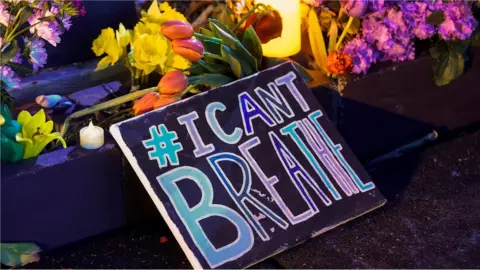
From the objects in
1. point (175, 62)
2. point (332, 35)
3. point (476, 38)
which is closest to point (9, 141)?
point (175, 62)

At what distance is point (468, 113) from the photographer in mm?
1776

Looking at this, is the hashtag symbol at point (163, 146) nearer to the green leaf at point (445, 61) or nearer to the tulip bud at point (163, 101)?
the tulip bud at point (163, 101)

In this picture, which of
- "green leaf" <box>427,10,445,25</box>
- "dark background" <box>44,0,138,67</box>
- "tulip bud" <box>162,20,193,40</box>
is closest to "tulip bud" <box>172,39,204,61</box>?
"tulip bud" <box>162,20,193,40</box>

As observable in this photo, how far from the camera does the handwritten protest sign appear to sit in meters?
1.21

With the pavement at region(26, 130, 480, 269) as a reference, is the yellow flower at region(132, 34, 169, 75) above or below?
above

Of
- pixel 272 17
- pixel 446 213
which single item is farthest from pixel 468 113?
pixel 272 17

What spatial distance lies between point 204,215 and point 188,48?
347 mm

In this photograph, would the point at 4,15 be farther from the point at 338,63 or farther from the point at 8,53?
the point at 338,63

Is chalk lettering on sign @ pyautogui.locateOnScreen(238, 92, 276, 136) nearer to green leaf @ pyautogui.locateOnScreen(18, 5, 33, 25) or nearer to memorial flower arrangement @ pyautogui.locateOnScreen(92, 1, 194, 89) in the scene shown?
memorial flower arrangement @ pyautogui.locateOnScreen(92, 1, 194, 89)

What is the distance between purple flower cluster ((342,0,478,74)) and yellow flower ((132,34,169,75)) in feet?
1.39

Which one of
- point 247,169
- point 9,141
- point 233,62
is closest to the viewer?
point 9,141

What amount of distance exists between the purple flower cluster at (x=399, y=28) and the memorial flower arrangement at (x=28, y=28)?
65cm

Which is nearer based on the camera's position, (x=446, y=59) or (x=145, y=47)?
(x=145, y=47)

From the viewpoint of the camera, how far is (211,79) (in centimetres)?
140
